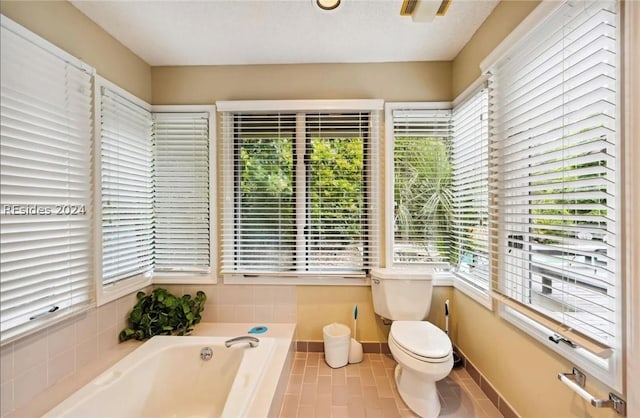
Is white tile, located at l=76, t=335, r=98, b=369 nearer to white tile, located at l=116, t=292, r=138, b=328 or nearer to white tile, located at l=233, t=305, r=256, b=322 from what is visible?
white tile, located at l=116, t=292, r=138, b=328

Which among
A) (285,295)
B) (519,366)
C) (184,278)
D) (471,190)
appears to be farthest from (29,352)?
(471,190)

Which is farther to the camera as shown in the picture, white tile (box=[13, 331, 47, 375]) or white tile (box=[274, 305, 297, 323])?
white tile (box=[274, 305, 297, 323])

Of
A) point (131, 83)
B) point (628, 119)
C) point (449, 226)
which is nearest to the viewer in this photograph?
point (628, 119)

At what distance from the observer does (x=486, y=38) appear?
180 centimetres

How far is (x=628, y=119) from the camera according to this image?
3.11 feet

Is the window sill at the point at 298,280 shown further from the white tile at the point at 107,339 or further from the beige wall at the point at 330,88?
the white tile at the point at 107,339

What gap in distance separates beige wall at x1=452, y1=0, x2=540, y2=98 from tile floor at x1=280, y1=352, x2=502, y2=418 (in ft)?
7.05

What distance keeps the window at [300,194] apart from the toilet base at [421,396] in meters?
0.83

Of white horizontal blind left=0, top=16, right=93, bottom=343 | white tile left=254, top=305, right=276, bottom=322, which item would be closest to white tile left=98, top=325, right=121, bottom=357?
white horizontal blind left=0, top=16, right=93, bottom=343

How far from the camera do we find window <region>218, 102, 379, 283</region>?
2.33 meters

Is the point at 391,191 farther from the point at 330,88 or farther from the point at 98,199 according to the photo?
the point at 98,199

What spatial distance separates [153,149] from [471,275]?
9.01 feet

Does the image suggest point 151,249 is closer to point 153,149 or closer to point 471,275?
point 153,149

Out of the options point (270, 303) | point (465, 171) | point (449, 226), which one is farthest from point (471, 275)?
point (270, 303)
